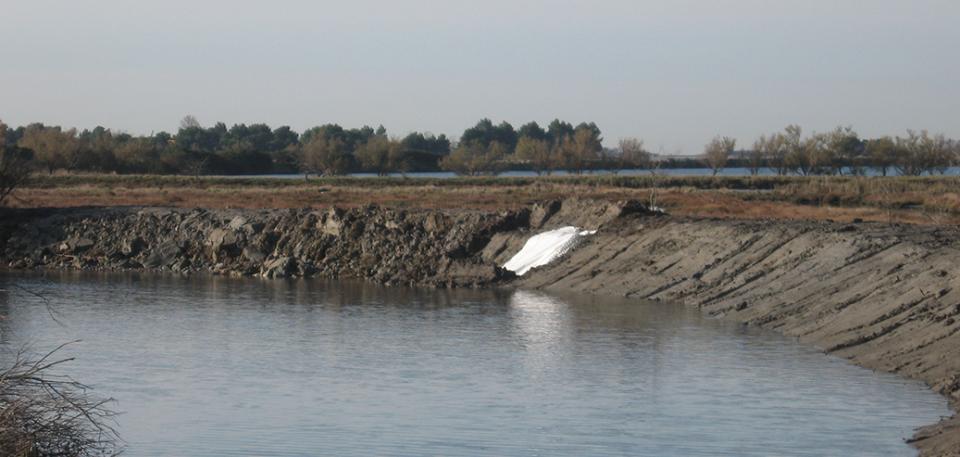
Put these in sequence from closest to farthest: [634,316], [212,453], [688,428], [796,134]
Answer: [212,453], [688,428], [634,316], [796,134]

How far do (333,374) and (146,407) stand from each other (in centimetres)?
419

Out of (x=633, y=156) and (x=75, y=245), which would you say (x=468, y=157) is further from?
(x=75, y=245)

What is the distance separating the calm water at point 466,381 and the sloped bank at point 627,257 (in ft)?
3.31

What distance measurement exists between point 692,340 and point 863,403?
7482 millimetres

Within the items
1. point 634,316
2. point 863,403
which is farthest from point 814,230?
point 863,403

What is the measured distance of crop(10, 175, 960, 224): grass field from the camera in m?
51.0

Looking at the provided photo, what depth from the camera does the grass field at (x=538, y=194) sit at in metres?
51.0

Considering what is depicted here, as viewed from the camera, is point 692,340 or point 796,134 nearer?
point 692,340

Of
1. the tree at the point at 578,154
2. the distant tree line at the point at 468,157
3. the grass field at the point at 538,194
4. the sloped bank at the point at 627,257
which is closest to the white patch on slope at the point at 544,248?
the sloped bank at the point at 627,257

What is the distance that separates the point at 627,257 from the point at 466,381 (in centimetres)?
1726

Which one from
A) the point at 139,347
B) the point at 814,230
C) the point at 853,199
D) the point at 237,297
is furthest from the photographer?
the point at 853,199

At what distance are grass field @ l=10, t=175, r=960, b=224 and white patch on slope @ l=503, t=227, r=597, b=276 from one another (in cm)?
750

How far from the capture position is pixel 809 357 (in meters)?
25.2

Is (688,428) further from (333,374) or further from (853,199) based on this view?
(853,199)
